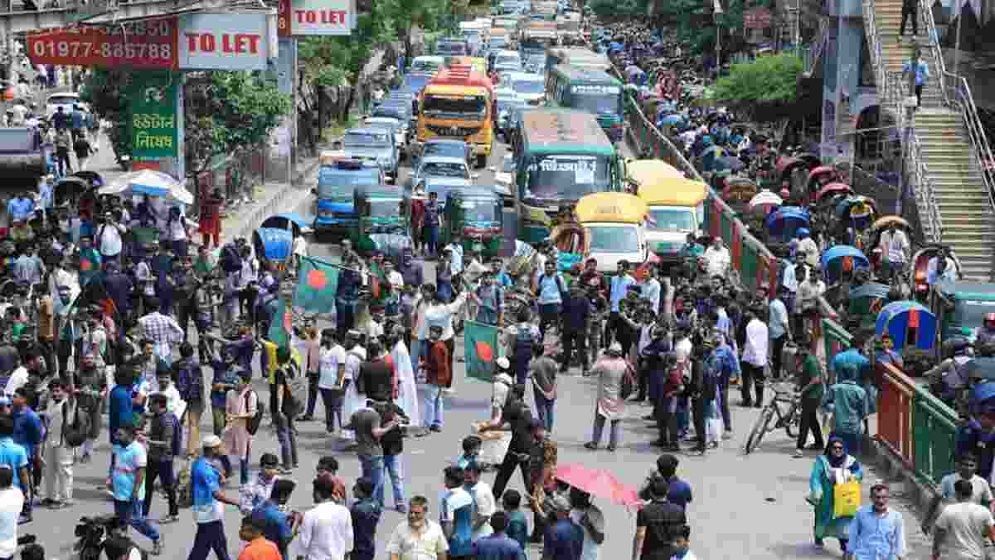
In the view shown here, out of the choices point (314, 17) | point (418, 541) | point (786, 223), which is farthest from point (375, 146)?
point (418, 541)

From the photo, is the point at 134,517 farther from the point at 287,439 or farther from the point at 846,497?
the point at 846,497

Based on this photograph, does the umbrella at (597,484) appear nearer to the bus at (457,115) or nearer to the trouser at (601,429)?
the trouser at (601,429)

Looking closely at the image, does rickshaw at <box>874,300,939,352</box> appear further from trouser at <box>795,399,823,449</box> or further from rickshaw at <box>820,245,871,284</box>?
rickshaw at <box>820,245,871,284</box>

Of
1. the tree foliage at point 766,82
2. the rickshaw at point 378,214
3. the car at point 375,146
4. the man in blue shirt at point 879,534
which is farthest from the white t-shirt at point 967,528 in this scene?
the tree foliage at point 766,82

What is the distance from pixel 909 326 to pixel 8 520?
1434 centimetres

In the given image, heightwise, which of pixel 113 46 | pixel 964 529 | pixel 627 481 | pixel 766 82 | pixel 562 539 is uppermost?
pixel 113 46

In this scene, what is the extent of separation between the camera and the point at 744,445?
23047 millimetres

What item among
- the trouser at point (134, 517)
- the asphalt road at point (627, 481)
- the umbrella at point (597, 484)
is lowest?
the asphalt road at point (627, 481)

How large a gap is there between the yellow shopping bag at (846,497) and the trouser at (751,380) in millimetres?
7003

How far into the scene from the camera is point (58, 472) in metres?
19.2

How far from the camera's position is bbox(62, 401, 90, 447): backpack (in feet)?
62.3

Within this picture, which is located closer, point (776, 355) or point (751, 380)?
point (751, 380)

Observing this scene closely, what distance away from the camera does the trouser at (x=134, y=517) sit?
17.3m

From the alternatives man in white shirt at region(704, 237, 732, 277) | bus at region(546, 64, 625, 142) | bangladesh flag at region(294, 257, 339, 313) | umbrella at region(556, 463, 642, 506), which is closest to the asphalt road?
bangladesh flag at region(294, 257, 339, 313)
